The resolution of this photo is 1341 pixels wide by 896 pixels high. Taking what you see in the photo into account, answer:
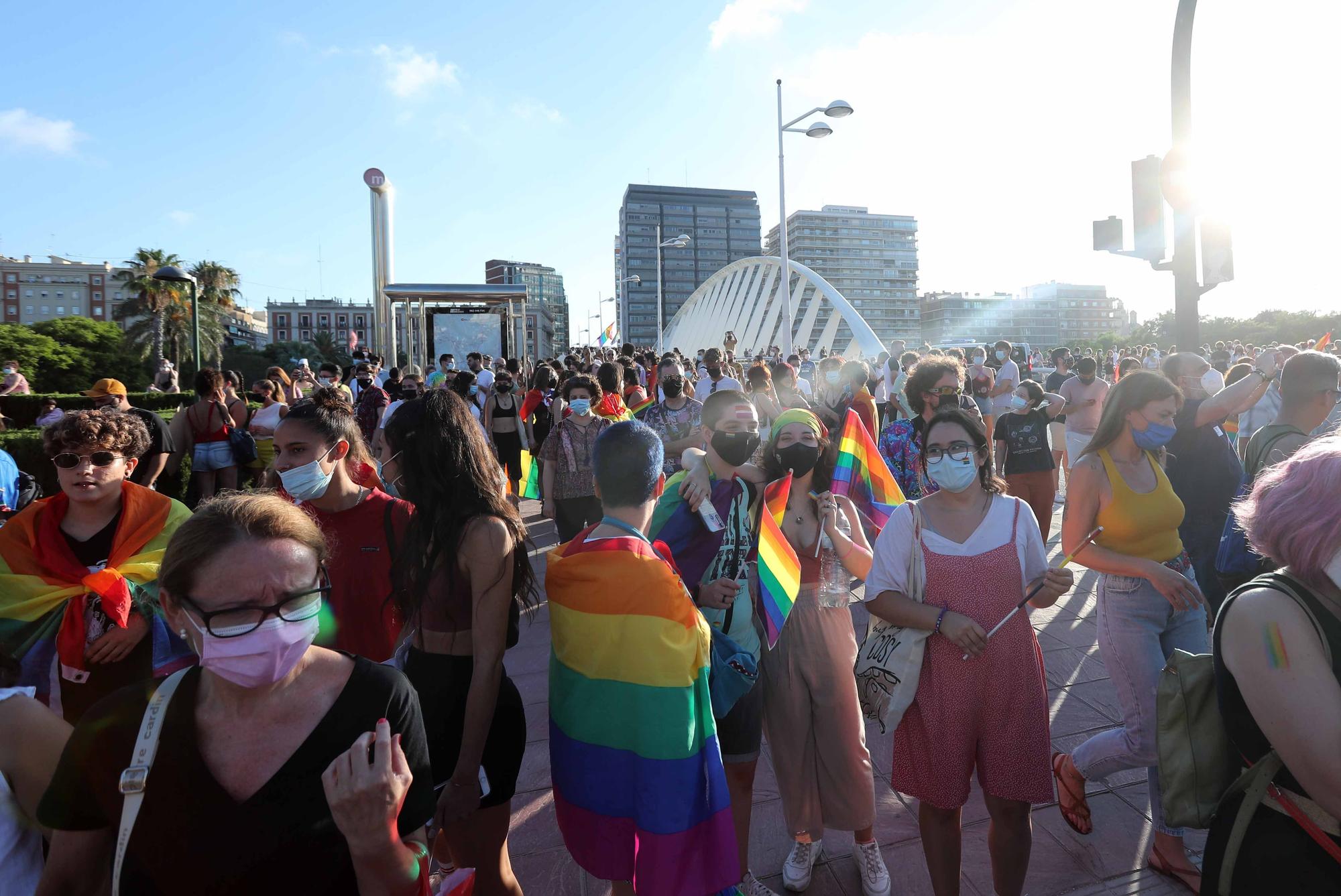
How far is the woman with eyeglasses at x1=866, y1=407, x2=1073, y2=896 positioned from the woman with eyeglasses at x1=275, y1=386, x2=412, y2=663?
5.27 ft

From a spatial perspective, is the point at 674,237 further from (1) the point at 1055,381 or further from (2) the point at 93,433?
(2) the point at 93,433

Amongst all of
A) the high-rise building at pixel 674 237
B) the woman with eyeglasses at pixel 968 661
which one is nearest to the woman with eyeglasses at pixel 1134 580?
the woman with eyeglasses at pixel 968 661

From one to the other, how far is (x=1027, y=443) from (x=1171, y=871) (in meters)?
3.64

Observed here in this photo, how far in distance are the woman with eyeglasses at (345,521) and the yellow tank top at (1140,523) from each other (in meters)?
2.63

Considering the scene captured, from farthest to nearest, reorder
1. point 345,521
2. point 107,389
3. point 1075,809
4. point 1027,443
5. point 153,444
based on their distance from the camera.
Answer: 1. point 107,389
2. point 1027,443
3. point 153,444
4. point 1075,809
5. point 345,521

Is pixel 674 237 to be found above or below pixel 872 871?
above

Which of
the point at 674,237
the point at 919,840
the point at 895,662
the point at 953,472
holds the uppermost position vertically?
the point at 674,237

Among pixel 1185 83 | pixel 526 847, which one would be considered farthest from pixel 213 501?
pixel 1185 83

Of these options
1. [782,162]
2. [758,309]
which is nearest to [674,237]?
[758,309]

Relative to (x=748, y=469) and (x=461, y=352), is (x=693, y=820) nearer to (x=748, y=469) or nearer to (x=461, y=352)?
(x=748, y=469)

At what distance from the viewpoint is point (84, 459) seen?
2.61 meters

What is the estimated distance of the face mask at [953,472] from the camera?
2.51m

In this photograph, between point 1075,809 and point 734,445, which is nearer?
point 1075,809

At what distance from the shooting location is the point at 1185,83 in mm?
6410
